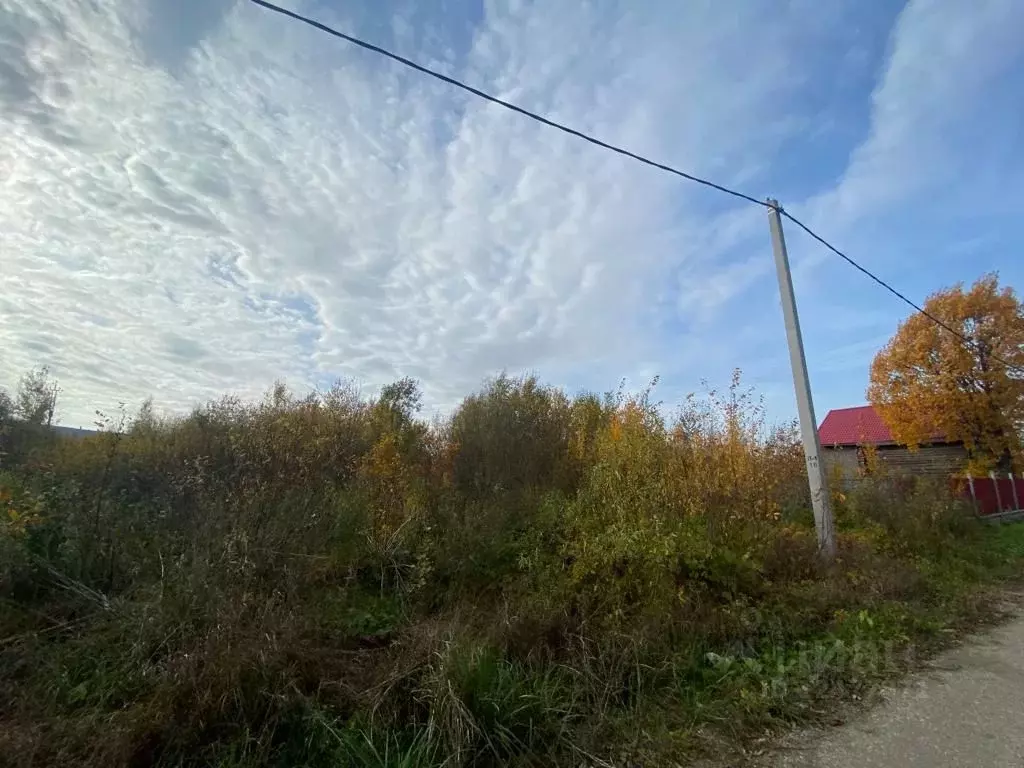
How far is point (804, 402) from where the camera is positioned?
26.1 ft

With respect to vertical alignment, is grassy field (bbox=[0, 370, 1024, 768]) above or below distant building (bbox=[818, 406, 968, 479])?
below

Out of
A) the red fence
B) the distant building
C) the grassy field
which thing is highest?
the distant building

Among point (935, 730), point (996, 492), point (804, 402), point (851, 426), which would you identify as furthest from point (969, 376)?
point (935, 730)

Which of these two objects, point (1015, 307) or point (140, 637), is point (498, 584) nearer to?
point (140, 637)

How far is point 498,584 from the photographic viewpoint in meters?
6.02

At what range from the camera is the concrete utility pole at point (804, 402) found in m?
7.55

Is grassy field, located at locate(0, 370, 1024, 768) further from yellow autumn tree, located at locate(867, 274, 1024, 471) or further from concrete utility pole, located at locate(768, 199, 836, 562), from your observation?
yellow autumn tree, located at locate(867, 274, 1024, 471)

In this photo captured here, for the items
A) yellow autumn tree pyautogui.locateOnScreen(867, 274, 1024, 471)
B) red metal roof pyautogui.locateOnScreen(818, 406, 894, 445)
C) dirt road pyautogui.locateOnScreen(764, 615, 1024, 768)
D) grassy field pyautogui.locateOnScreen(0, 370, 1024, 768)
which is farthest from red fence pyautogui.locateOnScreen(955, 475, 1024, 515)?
dirt road pyautogui.locateOnScreen(764, 615, 1024, 768)

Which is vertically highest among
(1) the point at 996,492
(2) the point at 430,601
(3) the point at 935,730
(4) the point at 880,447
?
(4) the point at 880,447

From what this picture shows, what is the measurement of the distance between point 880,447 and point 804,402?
2802cm

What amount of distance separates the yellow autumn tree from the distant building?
1405 millimetres

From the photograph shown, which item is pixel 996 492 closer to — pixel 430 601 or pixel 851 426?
pixel 851 426

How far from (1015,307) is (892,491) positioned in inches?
694

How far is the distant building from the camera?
21.4 meters
